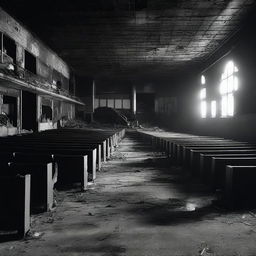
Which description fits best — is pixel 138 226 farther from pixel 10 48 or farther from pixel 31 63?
pixel 31 63

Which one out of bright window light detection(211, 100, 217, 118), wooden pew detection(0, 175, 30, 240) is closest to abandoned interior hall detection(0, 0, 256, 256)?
wooden pew detection(0, 175, 30, 240)

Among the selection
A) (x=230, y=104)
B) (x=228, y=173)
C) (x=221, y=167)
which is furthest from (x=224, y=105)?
(x=228, y=173)

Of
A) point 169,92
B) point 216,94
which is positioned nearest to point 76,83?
point 169,92

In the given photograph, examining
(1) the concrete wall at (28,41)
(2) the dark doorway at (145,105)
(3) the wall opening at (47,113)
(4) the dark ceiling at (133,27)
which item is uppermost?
(4) the dark ceiling at (133,27)

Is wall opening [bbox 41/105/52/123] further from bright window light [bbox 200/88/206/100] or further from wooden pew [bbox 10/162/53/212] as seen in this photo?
wooden pew [bbox 10/162/53/212]

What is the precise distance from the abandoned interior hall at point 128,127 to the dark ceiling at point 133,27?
2.6 inches

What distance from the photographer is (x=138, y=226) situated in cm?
316

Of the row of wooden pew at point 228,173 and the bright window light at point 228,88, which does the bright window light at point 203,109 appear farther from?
the row of wooden pew at point 228,173

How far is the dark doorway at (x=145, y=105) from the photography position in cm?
2680

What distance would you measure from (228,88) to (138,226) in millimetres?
13370

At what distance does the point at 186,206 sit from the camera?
4.01 metres

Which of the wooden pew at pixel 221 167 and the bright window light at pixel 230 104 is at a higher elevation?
the bright window light at pixel 230 104

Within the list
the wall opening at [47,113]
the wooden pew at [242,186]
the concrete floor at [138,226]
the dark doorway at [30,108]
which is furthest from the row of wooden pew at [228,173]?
the wall opening at [47,113]

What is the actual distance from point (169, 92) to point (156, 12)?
16105 mm
